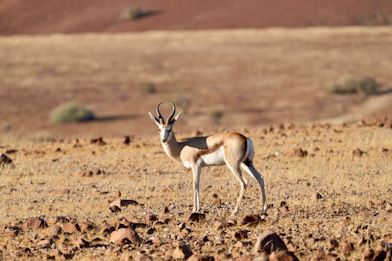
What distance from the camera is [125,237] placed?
29.1ft

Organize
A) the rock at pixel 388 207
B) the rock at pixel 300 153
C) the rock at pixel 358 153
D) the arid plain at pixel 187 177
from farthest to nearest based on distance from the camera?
the rock at pixel 300 153
the rock at pixel 358 153
the rock at pixel 388 207
the arid plain at pixel 187 177

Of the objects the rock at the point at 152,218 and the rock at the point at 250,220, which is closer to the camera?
the rock at the point at 250,220

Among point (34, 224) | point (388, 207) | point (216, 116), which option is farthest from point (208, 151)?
point (216, 116)

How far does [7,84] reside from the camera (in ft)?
144

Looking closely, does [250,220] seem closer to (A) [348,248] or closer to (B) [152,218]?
(B) [152,218]

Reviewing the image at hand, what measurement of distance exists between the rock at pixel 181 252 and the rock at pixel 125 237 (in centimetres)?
82

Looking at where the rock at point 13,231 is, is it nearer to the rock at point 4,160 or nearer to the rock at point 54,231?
the rock at point 54,231

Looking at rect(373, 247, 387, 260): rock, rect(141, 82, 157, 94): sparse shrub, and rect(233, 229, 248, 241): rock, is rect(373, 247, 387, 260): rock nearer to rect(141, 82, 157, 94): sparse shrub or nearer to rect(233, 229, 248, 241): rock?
rect(233, 229, 248, 241): rock

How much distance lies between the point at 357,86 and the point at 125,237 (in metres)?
33.5

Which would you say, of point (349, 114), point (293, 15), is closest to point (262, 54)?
point (349, 114)

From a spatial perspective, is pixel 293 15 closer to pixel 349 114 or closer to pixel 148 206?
pixel 349 114

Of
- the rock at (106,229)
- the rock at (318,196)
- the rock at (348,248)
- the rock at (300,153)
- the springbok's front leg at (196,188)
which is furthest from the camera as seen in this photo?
the rock at (300,153)

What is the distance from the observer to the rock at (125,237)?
29.1 feet

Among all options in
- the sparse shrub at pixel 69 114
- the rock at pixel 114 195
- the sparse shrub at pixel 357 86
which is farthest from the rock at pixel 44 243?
the sparse shrub at pixel 357 86
